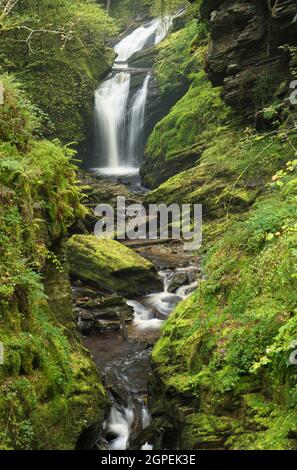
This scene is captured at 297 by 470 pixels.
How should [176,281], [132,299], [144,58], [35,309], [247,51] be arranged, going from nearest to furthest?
1. [35,309]
2. [132,299]
3. [176,281]
4. [247,51]
5. [144,58]

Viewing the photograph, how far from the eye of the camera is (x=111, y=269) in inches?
587

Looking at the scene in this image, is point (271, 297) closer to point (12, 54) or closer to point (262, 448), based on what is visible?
point (262, 448)

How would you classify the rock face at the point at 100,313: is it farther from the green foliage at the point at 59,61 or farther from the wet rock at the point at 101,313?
the green foliage at the point at 59,61

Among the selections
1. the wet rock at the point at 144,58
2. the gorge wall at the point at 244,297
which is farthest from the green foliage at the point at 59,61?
the gorge wall at the point at 244,297

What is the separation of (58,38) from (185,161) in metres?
10.3

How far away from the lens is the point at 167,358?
930 cm

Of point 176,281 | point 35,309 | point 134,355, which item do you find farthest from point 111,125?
point 35,309

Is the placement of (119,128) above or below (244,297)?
above

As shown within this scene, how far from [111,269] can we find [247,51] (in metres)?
7.99

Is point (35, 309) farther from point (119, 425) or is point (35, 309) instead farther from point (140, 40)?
point (140, 40)

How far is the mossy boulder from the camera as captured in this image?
14.9m

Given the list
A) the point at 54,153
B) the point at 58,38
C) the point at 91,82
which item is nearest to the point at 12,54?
the point at 58,38

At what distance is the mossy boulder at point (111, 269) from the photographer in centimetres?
1491

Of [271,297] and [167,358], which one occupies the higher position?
[271,297]
